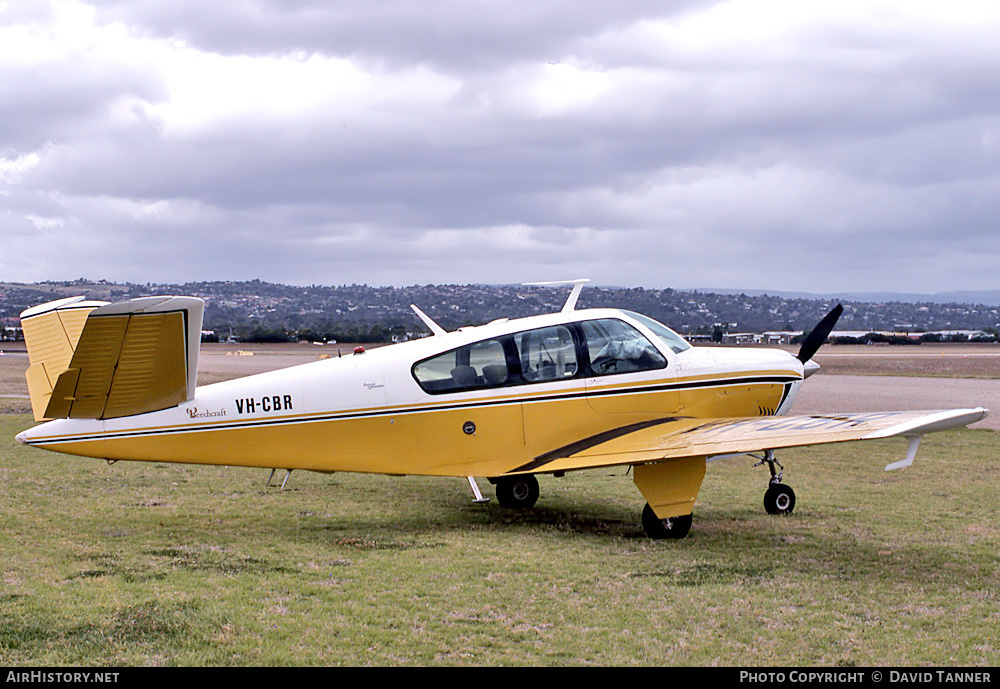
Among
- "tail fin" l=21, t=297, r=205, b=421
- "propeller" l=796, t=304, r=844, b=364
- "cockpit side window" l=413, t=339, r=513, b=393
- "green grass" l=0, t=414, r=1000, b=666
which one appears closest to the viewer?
"green grass" l=0, t=414, r=1000, b=666

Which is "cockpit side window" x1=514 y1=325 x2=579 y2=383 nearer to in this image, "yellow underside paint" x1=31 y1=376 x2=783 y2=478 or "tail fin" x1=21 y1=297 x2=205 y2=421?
"yellow underside paint" x1=31 y1=376 x2=783 y2=478

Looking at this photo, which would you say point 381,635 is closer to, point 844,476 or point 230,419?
point 230,419

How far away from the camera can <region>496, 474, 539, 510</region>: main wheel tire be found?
1037 centimetres

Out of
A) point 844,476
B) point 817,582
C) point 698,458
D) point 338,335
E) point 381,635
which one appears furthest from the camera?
point 338,335

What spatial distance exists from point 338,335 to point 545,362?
2821 inches

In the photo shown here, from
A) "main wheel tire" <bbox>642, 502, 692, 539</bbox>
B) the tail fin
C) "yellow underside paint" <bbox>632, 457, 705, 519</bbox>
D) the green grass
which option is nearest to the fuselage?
the tail fin

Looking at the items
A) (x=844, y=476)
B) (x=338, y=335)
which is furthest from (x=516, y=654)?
(x=338, y=335)

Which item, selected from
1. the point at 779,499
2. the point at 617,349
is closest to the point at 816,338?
the point at 779,499

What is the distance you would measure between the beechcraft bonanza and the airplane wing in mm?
27

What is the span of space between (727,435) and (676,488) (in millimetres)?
693

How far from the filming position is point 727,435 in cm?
812

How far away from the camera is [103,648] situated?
4.82 m

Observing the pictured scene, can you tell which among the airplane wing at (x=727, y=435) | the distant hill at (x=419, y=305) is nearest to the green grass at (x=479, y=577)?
the airplane wing at (x=727, y=435)

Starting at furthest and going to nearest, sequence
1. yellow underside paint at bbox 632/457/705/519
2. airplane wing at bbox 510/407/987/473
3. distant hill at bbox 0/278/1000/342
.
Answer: distant hill at bbox 0/278/1000/342 < yellow underside paint at bbox 632/457/705/519 < airplane wing at bbox 510/407/987/473
